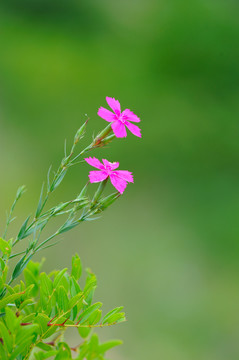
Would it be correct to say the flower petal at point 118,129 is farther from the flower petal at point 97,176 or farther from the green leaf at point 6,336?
the green leaf at point 6,336

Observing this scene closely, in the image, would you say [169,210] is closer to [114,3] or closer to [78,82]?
[78,82]

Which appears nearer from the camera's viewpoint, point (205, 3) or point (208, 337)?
point (208, 337)

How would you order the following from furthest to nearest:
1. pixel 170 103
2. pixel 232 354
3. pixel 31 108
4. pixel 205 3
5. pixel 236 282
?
pixel 205 3, pixel 170 103, pixel 31 108, pixel 236 282, pixel 232 354

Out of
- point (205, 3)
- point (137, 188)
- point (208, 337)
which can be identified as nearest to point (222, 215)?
point (137, 188)

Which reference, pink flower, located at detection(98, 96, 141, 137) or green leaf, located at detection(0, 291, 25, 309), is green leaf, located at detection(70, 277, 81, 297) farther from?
pink flower, located at detection(98, 96, 141, 137)

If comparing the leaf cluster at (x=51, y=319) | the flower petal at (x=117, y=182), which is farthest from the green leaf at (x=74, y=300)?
the flower petal at (x=117, y=182)

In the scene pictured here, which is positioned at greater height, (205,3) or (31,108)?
(205,3)

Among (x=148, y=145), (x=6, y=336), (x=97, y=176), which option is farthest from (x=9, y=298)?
(x=148, y=145)
